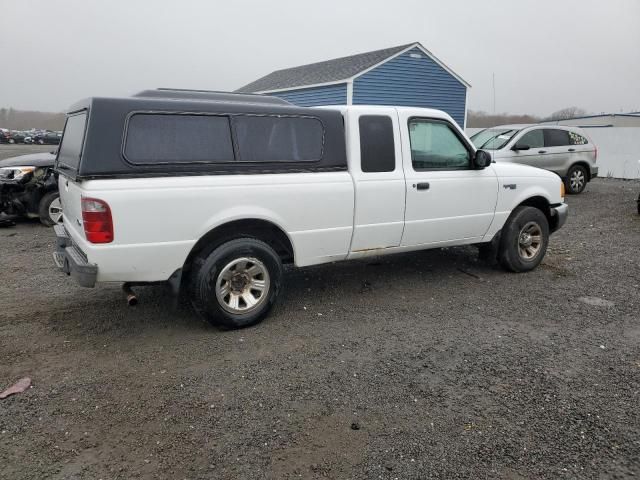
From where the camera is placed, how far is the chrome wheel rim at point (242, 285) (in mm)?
4199

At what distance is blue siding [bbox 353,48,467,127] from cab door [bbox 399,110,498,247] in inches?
524

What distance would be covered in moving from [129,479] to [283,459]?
799 mm

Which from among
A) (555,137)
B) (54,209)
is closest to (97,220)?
(54,209)

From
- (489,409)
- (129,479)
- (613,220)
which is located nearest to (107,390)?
(129,479)

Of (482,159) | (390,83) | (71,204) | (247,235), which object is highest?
(390,83)

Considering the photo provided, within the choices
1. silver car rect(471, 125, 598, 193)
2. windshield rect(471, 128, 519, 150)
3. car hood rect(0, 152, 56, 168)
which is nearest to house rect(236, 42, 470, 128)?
windshield rect(471, 128, 519, 150)

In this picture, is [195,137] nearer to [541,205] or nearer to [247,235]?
[247,235]

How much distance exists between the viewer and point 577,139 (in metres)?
12.5

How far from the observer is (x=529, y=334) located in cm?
434

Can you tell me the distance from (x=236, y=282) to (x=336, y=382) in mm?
1338

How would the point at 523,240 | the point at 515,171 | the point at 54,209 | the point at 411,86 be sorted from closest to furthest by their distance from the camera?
the point at 515,171, the point at 523,240, the point at 54,209, the point at 411,86

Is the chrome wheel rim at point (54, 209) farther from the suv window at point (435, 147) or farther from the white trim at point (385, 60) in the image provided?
the white trim at point (385, 60)

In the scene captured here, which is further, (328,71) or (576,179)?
(328,71)

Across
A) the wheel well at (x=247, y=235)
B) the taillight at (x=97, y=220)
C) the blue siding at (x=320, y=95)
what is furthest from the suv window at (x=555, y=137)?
the taillight at (x=97, y=220)
